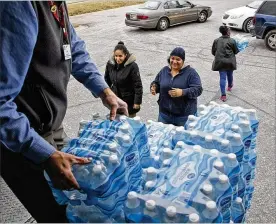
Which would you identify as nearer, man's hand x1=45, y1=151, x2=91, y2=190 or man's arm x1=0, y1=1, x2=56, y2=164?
man's arm x1=0, y1=1, x2=56, y2=164

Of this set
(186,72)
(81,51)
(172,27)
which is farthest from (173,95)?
(172,27)

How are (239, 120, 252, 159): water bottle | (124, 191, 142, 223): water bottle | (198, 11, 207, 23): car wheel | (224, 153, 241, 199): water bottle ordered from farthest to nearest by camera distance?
(198, 11, 207, 23): car wheel → (239, 120, 252, 159): water bottle → (224, 153, 241, 199): water bottle → (124, 191, 142, 223): water bottle

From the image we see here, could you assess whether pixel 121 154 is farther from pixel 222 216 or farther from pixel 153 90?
pixel 153 90

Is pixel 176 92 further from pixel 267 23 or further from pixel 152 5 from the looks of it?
pixel 152 5

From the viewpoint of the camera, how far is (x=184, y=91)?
4.65 m

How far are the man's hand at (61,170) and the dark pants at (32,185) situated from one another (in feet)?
0.58

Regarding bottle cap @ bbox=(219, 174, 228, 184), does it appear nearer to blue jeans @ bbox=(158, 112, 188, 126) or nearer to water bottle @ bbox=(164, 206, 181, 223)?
water bottle @ bbox=(164, 206, 181, 223)

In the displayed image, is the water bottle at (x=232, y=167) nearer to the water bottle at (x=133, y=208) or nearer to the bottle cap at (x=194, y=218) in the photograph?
the bottle cap at (x=194, y=218)

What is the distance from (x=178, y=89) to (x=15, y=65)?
320 centimetres

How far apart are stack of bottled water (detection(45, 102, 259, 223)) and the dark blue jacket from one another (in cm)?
217

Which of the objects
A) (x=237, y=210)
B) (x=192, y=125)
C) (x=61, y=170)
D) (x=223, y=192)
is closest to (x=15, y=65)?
(x=61, y=170)

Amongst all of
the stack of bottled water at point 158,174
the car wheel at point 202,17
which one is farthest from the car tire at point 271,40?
the stack of bottled water at point 158,174

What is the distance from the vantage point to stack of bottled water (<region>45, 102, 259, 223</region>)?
5.89 feet

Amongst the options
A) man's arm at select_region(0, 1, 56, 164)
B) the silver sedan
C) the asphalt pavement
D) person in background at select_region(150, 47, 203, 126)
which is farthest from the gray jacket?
the silver sedan
